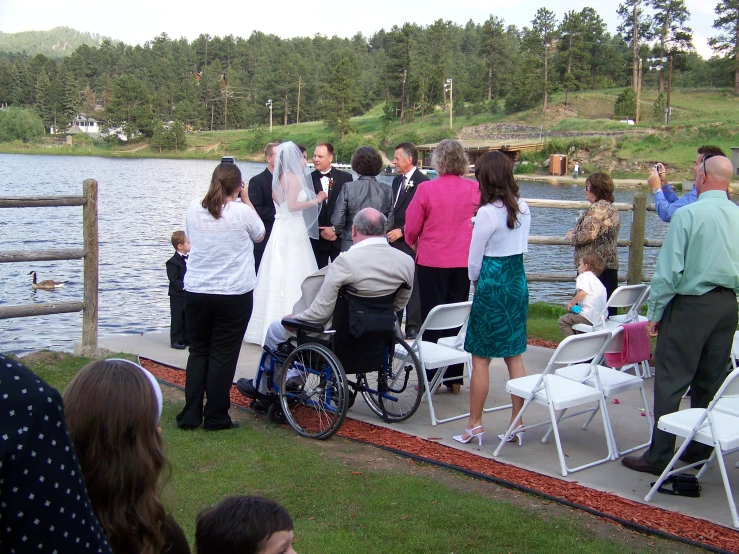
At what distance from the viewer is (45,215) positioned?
1395 inches

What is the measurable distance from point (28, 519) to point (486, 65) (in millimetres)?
122916

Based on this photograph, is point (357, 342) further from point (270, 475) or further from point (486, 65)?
point (486, 65)

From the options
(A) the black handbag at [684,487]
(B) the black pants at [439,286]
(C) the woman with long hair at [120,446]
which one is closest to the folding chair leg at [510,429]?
(A) the black handbag at [684,487]

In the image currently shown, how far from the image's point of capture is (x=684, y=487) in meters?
4.80

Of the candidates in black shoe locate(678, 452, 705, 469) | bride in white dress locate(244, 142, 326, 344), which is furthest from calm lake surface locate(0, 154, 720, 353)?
black shoe locate(678, 452, 705, 469)

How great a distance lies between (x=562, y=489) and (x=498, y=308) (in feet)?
4.27

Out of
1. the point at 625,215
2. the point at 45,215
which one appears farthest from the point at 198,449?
the point at 45,215

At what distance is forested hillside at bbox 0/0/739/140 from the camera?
9756 centimetres

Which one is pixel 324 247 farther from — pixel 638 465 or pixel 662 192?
pixel 638 465

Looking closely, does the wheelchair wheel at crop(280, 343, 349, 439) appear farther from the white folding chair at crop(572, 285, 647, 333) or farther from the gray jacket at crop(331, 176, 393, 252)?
the white folding chair at crop(572, 285, 647, 333)

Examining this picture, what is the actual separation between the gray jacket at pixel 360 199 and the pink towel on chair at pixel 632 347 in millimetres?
3079

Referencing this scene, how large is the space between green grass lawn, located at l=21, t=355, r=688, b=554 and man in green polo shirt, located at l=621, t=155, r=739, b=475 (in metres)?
1.12

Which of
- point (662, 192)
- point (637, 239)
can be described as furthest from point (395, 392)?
point (637, 239)

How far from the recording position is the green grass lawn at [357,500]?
161 inches
